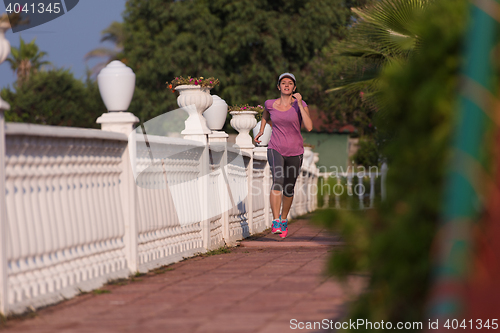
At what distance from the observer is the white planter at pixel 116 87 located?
500cm

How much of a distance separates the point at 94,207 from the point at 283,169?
3.64 meters

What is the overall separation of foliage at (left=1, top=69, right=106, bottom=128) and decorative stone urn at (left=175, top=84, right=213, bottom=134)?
32.4 m

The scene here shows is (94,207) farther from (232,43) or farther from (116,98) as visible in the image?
(232,43)

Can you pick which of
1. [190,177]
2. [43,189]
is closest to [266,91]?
[190,177]

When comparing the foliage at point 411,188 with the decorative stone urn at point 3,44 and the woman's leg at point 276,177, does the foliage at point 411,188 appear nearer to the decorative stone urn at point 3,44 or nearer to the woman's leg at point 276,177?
the decorative stone urn at point 3,44

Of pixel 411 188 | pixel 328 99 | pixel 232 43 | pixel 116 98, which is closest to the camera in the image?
pixel 411 188

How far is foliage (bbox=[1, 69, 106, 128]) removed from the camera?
3775 cm

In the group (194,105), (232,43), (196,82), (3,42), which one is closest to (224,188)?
(194,105)

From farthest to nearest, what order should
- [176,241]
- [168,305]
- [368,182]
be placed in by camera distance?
[368,182]
[176,241]
[168,305]

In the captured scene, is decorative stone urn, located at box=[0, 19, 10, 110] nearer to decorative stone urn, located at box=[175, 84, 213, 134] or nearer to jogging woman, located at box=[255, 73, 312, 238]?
decorative stone urn, located at box=[175, 84, 213, 134]

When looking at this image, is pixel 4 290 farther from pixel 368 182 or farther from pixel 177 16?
pixel 177 16

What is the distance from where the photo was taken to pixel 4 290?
3.27 m

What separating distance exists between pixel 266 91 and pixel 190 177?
21.5 metres

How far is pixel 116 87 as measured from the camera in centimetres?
500
